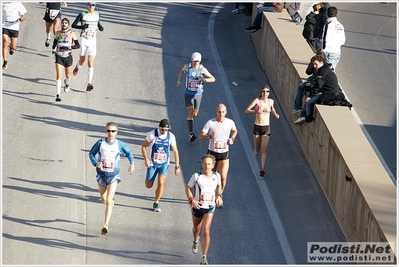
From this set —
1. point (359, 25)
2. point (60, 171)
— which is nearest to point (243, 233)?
point (60, 171)

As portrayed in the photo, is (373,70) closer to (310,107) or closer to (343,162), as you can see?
(310,107)

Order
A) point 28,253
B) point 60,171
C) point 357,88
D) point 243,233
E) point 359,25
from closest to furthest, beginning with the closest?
point 28,253 < point 243,233 < point 60,171 < point 357,88 < point 359,25

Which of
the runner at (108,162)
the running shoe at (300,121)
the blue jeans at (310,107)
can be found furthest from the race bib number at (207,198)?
the running shoe at (300,121)

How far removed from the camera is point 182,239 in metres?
13.9

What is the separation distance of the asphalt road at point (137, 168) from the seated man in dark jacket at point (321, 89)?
0.94 metres

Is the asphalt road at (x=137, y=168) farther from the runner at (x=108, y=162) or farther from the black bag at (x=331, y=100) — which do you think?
the black bag at (x=331, y=100)

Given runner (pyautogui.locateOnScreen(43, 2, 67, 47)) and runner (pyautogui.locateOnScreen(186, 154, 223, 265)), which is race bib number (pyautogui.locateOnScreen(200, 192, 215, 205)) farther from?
runner (pyautogui.locateOnScreen(43, 2, 67, 47))

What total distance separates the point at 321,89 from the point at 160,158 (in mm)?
4036

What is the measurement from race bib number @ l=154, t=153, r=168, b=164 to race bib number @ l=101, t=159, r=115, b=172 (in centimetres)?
88

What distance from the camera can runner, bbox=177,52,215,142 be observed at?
17.4m

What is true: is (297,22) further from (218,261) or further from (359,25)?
(218,261)

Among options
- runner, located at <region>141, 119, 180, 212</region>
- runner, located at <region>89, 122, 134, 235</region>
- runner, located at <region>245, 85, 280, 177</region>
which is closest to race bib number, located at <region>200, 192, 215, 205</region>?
runner, located at <region>141, 119, 180, 212</region>

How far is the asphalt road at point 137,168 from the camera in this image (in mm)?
13648

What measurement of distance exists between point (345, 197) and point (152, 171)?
3.25 meters
